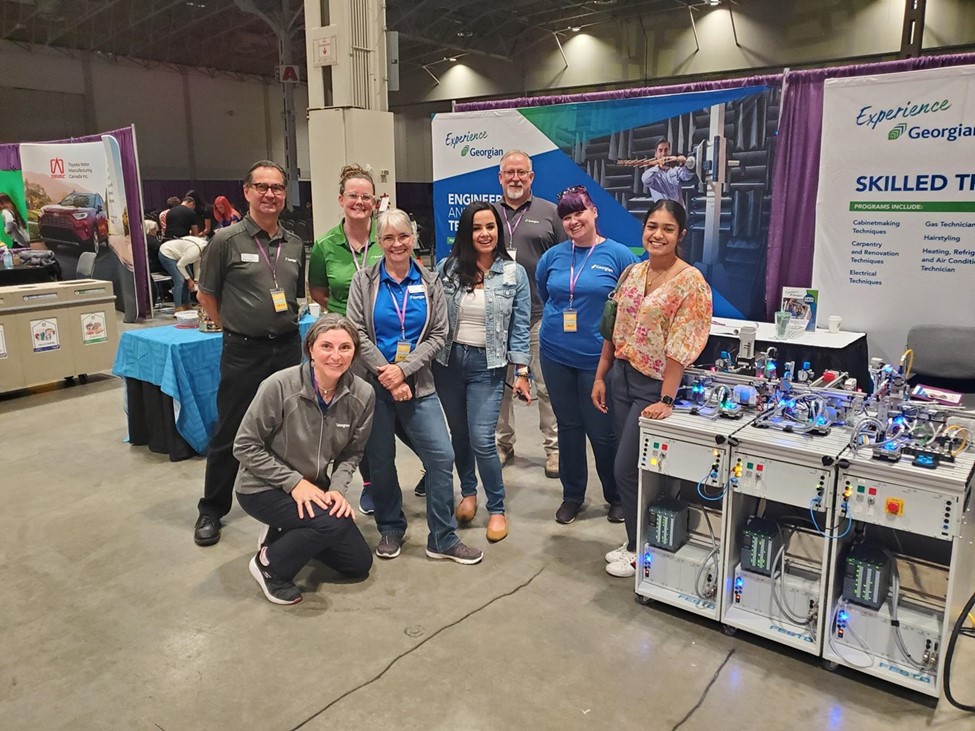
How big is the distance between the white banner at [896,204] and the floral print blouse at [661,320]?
2.17 meters

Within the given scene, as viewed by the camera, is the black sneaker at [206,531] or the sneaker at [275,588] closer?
the sneaker at [275,588]

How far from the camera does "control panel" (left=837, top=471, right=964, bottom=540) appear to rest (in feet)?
6.40

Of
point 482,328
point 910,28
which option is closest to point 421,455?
point 482,328

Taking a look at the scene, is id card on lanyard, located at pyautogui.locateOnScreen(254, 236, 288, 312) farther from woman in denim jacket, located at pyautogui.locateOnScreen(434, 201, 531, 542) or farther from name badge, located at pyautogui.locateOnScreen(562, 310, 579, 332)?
name badge, located at pyautogui.locateOnScreen(562, 310, 579, 332)

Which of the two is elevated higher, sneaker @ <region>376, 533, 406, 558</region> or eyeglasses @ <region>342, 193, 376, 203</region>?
eyeglasses @ <region>342, 193, 376, 203</region>

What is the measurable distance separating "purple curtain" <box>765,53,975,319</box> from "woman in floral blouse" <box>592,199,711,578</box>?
219 cm

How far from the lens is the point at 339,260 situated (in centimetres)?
322

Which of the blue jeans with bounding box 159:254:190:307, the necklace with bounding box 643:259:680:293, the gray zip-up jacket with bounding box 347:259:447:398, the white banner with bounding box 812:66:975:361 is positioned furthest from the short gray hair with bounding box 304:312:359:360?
the blue jeans with bounding box 159:254:190:307

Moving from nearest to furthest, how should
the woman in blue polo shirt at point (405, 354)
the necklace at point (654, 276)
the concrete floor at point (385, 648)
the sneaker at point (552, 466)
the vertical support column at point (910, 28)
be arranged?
the concrete floor at point (385, 648) < the necklace at point (654, 276) < the woman in blue polo shirt at point (405, 354) < the sneaker at point (552, 466) < the vertical support column at point (910, 28)

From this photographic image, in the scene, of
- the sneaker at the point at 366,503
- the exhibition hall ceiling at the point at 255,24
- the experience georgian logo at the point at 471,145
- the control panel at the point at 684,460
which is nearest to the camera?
the control panel at the point at 684,460

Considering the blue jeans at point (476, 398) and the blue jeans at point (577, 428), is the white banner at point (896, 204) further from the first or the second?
the blue jeans at point (476, 398)

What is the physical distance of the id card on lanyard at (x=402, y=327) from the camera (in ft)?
9.32

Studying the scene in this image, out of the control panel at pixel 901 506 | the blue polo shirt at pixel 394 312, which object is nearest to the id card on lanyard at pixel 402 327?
the blue polo shirt at pixel 394 312

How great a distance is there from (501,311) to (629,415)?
26.5 inches
